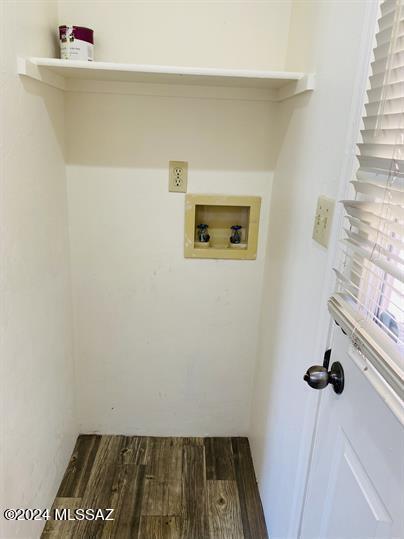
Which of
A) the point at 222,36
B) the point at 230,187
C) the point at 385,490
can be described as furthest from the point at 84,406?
the point at 222,36

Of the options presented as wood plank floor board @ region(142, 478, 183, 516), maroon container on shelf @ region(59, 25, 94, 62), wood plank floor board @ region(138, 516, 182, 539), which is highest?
maroon container on shelf @ region(59, 25, 94, 62)

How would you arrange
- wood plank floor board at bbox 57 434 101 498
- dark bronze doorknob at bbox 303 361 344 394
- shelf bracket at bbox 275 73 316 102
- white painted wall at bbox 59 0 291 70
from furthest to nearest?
wood plank floor board at bbox 57 434 101 498 < white painted wall at bbox 59 0 291 70 < shelf bracket at bbox 275 73 316 102 < dark bronze doorknob at bbox 303 361 344 394

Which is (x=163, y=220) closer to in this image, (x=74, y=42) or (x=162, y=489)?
(x=74, y=42)

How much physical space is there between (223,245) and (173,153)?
432 mm

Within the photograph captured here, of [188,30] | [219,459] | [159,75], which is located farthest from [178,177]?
[219,459]

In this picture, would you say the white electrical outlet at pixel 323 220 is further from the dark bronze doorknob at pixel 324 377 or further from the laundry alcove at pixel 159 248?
the laundry alcove at pixel 159 248

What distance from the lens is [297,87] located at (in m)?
1.22

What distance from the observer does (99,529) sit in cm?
148

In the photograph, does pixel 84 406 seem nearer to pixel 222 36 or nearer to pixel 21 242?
pixel 21 242

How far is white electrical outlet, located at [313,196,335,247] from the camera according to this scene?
0.99 meters

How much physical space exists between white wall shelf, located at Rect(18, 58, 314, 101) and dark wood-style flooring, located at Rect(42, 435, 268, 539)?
59.8 inches

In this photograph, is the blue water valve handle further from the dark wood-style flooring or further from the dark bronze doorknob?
the dark wood-style flooring

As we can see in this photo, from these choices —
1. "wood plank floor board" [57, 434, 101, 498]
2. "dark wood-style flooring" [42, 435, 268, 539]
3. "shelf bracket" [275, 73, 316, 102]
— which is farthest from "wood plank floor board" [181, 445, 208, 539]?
"shelf bracket" [275, 73, 316, 102]

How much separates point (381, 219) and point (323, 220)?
0.32 m
